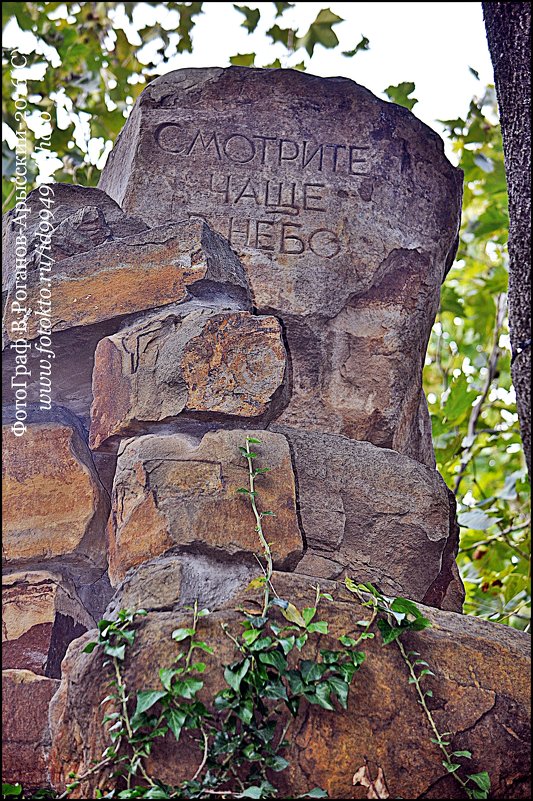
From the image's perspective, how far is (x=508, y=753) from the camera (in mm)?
1843

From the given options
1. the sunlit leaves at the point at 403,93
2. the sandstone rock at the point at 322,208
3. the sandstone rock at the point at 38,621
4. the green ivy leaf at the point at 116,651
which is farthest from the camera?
the sunlit leaves at the point at 403,93

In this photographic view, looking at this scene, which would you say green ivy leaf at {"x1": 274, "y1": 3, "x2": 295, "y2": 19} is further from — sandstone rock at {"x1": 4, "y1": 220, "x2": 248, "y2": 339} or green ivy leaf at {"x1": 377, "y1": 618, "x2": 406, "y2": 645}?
green ivy leaf at {"x1": 377, "y1": 618, "x2": 406, "y2": 645}

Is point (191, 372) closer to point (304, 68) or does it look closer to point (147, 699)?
point (147, 699)

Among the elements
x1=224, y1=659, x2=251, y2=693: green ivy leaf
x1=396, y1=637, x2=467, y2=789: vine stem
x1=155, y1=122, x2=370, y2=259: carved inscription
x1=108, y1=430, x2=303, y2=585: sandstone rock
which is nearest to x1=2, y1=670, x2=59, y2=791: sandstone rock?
x1=108, y1=430, x2=303, y2=585: sandstone rock

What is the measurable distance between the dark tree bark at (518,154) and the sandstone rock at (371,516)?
702 mm

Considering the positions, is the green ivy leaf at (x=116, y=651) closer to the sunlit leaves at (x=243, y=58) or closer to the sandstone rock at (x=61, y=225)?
the sandstone rock at (x=61, y=225)

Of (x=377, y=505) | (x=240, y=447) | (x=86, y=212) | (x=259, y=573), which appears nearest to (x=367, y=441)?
(x=377, y=505)

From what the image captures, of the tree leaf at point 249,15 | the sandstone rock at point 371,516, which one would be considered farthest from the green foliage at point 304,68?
the sandstone rock at point 371,516

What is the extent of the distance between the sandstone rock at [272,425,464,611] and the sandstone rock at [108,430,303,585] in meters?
0.18

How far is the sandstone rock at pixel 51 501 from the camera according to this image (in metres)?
2.36

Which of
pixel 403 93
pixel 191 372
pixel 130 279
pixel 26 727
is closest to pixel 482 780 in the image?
pixel 26 727

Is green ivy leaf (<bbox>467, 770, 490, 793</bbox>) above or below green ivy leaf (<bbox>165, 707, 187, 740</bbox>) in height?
below

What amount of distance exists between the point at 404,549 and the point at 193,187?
1.19m

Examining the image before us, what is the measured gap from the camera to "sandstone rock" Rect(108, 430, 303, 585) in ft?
6.97
